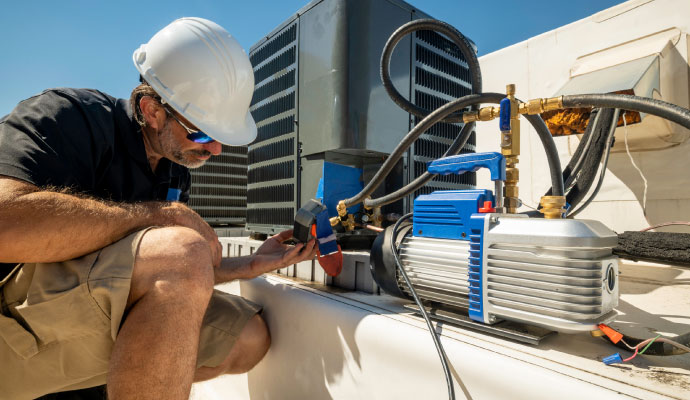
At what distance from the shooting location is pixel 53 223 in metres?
0.57

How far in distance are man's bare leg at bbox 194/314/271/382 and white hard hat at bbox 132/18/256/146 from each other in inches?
18.9

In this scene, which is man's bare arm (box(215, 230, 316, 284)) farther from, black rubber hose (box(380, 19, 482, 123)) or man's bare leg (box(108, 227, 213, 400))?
black rubber hose (box(380, 19, 482, 123))

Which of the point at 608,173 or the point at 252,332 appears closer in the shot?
the point at 252,332

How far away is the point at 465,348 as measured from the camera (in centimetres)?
51

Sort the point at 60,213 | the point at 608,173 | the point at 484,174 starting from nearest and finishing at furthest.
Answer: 1. the point at 60,213
2. the point at 608,173
3. the point at 484,174

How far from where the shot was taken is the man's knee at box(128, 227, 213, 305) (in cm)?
58

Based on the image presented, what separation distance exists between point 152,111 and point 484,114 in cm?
78

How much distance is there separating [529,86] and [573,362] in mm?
2144

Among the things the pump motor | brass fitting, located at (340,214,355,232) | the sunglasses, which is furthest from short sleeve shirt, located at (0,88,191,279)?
the pump motor

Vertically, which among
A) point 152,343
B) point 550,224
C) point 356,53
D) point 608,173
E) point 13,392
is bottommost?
point 13,392

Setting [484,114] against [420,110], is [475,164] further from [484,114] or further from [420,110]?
[420,110]

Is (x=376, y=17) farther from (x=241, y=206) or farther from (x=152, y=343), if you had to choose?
(x=241, y=206)

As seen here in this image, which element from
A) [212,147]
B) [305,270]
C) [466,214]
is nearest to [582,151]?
[466,214]

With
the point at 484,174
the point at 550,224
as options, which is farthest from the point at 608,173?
the point at 550,224
